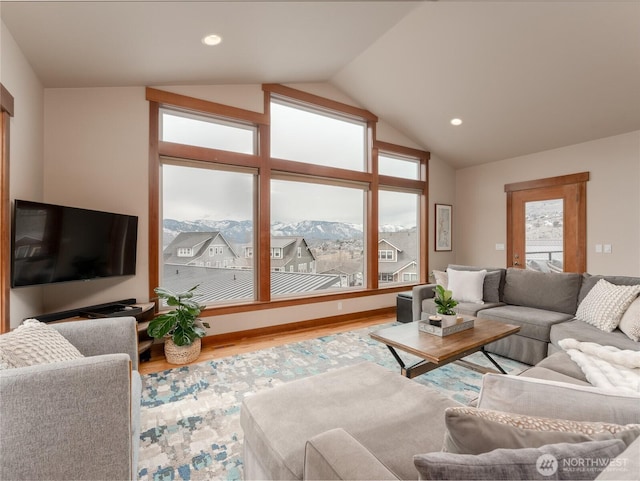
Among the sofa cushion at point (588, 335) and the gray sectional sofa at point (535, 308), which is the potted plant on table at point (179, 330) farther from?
the sofa cushion at point (588, 335)

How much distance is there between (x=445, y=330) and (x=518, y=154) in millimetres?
3834

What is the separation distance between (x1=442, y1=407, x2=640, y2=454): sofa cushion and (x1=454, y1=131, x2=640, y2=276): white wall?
14.3ft

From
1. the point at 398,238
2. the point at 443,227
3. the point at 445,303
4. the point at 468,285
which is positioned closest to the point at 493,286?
the point at 468,285

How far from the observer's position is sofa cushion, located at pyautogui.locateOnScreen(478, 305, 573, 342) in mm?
2714

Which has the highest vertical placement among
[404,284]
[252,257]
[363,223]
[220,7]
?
[220,7]

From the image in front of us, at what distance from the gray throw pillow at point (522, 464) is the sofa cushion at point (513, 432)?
0.04 meters

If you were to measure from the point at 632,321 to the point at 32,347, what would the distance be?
3.68 metres

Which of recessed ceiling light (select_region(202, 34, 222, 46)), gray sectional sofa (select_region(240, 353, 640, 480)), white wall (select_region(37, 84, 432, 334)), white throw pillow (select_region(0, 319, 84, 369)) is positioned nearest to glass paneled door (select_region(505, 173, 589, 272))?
gray sectional sofa (select_region(240, 353, 640, 480))

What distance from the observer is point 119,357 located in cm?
118

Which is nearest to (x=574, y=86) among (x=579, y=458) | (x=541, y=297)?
(x=541, y=297)

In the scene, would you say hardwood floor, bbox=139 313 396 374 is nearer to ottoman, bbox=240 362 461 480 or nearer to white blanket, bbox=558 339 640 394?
ottoman, bbox=240 362 461 480

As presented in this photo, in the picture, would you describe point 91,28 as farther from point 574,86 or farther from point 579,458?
point 574,86

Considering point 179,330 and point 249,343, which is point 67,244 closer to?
point 179,330

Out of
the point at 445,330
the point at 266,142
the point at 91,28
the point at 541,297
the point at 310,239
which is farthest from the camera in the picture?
the point at 310,239
